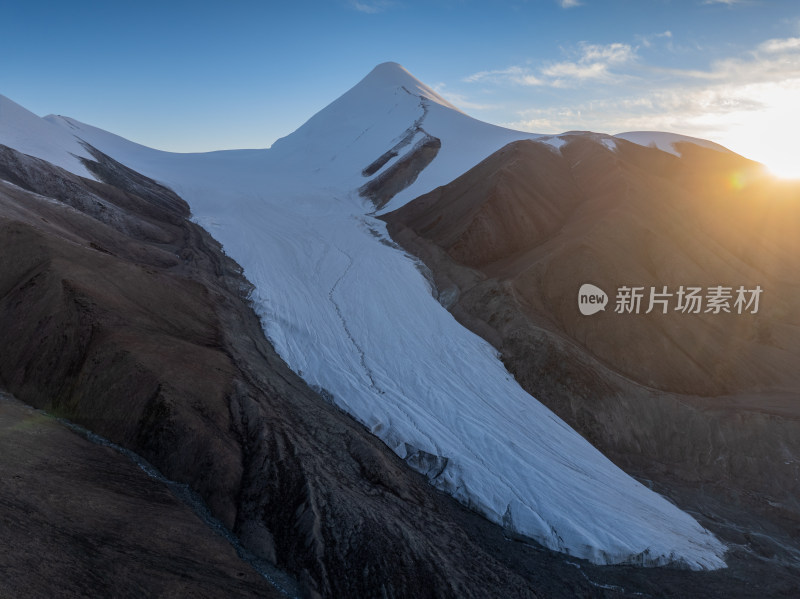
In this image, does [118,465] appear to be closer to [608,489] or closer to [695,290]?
[608,489]

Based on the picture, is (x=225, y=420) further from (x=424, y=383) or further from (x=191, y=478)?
(x=424, y=383)

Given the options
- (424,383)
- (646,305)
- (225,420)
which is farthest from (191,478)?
(646,305)

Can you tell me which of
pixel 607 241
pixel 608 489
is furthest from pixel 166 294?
pixel 607 241

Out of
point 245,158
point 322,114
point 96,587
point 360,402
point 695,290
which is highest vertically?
point 322,114

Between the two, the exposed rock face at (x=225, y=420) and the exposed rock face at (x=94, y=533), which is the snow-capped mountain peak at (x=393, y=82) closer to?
the exposed rock face at (x=225, y=420)

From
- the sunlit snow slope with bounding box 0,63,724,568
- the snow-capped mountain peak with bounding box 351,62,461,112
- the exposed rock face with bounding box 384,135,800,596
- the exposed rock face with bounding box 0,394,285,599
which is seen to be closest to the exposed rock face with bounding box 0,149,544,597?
the exposed rock face with bounding box 0,394,285,599

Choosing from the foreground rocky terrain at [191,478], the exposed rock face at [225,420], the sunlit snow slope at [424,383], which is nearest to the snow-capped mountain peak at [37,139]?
the sunlit snow slope at [424,383]

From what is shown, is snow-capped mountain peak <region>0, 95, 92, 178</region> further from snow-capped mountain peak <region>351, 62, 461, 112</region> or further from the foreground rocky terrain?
snow-capped mountain peak <region>351, 62, 461, 112</region>
